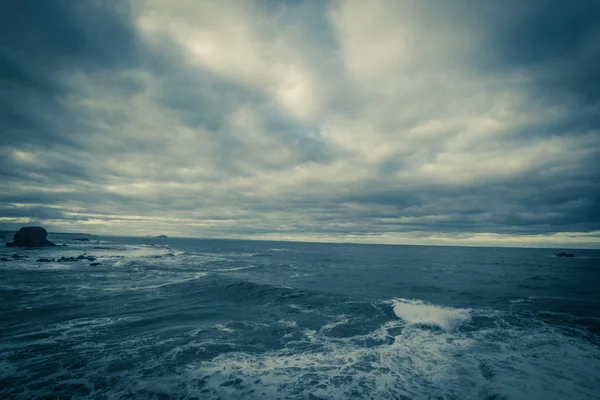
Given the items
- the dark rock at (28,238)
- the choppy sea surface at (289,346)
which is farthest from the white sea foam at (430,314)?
the dark rock at (28,238)

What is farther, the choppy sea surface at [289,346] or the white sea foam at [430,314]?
the white sea foam at [430,314]

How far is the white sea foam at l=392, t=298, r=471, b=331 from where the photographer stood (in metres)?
18.8

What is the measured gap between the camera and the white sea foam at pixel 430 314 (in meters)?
18.8

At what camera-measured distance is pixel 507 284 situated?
121ft

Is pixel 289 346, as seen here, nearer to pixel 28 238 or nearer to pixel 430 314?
pixel 430 314

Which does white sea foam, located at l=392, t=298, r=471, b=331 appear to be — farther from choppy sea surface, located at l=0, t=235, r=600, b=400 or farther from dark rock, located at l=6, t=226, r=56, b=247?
dark rock, located at l=6, t=226, r=56, b=247

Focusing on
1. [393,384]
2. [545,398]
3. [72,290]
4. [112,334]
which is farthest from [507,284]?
[72,290]

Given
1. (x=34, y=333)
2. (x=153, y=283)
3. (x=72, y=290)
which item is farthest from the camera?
(x=153, y=283)

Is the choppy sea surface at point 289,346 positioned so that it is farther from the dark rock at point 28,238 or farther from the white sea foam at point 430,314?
the dark rock at point 28,238

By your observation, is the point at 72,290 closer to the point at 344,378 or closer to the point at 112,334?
the point at 112,334

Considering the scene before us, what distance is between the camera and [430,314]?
21.0 metres

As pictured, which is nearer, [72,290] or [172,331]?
[172,331]

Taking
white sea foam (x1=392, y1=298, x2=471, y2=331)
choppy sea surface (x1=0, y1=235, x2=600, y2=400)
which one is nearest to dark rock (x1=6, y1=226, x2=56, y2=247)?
choppy sea surface (x1=0, y1=235, x2=600, y2=400)

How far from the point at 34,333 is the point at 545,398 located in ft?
82.9
